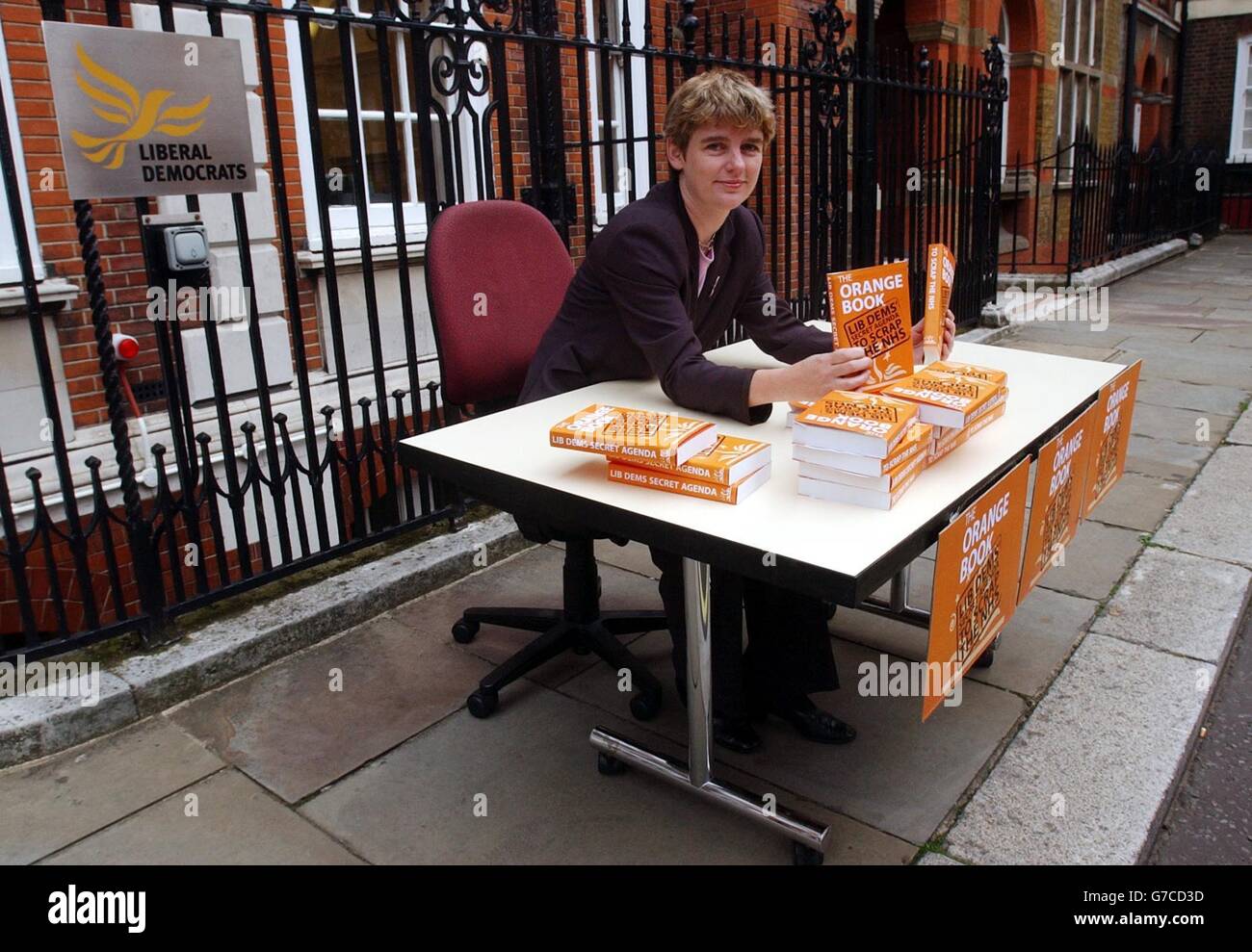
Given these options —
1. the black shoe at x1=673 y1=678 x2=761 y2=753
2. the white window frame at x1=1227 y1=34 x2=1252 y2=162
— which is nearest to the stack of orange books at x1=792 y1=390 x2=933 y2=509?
the black shoe at x1=673 y1=678 x2=761 y2=753

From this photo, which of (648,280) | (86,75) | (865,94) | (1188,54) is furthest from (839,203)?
(1188,54)

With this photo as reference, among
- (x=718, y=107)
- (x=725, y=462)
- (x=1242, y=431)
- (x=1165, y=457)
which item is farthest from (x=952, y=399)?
(x=1242, y=431)

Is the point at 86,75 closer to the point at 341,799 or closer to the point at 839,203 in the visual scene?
the point at 341,799

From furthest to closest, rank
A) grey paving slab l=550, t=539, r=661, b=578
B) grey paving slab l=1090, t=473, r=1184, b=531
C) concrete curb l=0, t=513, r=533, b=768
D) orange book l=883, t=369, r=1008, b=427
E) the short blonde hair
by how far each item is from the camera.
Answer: grey paving slab l=1090, t=473, r=1184, b=531 < grey paving slab l=550, t=539, r=661, b=578 < concrete curb l=0, t=513, r=533, b=768 < the short blonde hair < orange book l=883, t=369, r=1008, b=427

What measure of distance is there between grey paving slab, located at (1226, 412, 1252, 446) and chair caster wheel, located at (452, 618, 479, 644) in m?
Result: 4.31

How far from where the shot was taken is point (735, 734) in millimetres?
2576

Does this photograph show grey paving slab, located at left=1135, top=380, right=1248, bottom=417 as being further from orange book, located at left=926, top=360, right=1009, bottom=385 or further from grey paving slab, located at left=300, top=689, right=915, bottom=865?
grey paving slab, located at left=300, top=689, right=915, bottom=865

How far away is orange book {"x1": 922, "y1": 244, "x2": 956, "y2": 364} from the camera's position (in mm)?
2309

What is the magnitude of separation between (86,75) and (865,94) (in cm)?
484

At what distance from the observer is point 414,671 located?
10.1 ft

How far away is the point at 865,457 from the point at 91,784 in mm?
2143

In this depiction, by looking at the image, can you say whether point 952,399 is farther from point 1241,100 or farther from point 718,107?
point 1241,100

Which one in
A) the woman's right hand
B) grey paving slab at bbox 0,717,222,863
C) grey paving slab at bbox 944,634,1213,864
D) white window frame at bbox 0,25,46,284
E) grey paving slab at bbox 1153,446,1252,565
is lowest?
grey paving slab at bbox 944,634,1213,864

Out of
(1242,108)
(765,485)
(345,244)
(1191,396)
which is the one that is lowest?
(1191,396)
